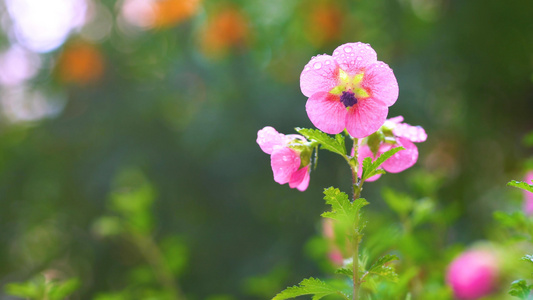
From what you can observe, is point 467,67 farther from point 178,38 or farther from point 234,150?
point 178,38

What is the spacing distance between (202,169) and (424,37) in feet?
2.75

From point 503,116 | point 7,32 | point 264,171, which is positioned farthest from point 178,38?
point 503,116

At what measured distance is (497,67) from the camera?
138 centimetres

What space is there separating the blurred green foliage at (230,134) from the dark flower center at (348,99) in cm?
57

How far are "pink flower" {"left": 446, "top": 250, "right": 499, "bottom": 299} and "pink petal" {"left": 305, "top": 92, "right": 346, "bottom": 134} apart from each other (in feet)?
1.52

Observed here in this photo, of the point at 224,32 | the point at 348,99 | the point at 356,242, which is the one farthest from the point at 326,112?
the point at 224,32

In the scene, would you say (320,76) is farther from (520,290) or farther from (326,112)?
(520,290)

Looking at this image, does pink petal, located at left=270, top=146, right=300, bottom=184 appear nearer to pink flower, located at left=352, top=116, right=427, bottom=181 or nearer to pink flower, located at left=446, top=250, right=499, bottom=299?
pink flower, located at left=352, top=116, right=427, bottom=181

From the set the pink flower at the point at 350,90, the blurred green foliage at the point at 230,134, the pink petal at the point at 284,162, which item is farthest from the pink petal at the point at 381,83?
the blurred green foliage at the point at 230,134

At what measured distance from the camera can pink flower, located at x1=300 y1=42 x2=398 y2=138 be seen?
0.46m

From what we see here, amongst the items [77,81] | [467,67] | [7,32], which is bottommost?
[467,67]

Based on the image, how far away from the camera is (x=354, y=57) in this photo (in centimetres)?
48

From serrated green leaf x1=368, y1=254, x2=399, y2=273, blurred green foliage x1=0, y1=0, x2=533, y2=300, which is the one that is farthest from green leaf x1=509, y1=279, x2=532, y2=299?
blurred green foliage x1=0, y1=0, x2=533, y2=300

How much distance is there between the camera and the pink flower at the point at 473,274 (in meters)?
0.80
